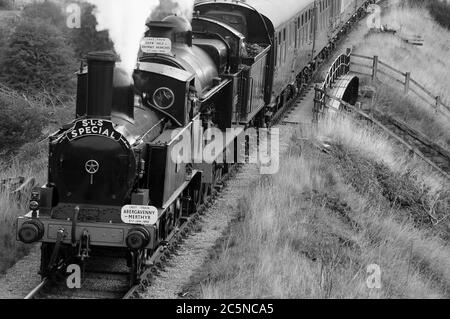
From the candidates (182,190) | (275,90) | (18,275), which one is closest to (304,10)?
(275,90)

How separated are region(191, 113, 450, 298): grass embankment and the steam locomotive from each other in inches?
38.5

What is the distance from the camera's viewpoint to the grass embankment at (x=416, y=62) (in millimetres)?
26844

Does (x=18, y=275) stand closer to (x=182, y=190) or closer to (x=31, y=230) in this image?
(x=31, y=230)

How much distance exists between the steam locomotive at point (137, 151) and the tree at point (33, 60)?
13.8 meters

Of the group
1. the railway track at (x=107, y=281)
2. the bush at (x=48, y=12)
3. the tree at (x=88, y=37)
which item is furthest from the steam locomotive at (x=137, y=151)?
the bush at (x=48, y=12)

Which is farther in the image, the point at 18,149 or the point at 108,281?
the point at 18,149

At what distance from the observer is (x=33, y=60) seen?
1108 inches

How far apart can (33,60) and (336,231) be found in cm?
1817

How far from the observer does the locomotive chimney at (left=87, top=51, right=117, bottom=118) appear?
916 centimetres

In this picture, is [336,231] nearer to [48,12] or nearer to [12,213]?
[12,213]

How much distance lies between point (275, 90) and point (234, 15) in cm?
218

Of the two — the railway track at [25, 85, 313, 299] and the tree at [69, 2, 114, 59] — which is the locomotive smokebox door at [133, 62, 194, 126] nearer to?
the railway track at [25, 85, 313, 299]

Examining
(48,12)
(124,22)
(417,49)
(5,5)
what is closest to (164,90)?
(124,22)
